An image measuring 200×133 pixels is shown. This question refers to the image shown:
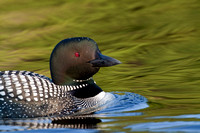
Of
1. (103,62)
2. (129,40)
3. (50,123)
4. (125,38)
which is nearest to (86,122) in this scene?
(50,123)

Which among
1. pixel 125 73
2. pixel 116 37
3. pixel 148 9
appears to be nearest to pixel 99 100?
pixel 125 73

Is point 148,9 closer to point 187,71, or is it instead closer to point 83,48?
point 187,71

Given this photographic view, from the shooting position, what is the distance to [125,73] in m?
7.46

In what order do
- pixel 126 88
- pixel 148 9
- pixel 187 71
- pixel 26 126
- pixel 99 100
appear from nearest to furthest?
pixel 26 126, pixel 99 100, pixel 126 88, pixel 187 71, pixel 148 9

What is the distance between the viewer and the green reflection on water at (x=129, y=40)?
21.4ft

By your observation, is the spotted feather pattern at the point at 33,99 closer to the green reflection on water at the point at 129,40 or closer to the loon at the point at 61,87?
the loon at the point at 61,87

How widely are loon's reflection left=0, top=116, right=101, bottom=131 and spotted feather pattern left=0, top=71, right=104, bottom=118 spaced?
0.15 metres

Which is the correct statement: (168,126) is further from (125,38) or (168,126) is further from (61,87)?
(125,38)

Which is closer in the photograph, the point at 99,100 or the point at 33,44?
the point at 99,100

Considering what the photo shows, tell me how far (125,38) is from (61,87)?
13.8ft

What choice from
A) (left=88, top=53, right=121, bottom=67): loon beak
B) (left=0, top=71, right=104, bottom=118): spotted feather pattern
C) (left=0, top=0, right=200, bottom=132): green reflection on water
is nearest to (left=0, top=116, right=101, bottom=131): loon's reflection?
(left=0, top=71, right=104, bottom=118): spotted feather pattern

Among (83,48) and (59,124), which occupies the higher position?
(83,48)

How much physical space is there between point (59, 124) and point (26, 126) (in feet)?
1.00

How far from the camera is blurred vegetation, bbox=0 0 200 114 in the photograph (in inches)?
271
